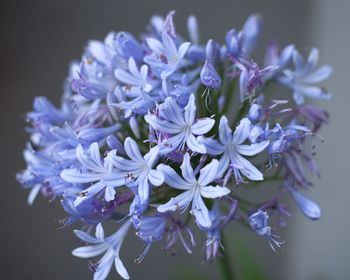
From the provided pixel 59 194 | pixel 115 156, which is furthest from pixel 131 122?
pixel 59 194

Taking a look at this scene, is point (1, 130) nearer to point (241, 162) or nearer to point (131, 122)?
point (131, 122)

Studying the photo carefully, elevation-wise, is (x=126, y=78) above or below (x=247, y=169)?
above

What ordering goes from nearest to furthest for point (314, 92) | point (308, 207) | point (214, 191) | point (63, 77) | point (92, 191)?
point (214, 191)
point (92, 191)
point (308, 207)
point (314, 92)
point (63, 77)

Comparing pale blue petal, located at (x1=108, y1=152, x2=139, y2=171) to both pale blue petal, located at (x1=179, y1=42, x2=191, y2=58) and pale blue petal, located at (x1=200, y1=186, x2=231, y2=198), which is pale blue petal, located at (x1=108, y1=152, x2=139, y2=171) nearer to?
pale blue petal, located at (x1=200, y1=186, x2=231, y2=198)

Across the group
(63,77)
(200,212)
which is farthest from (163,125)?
(63,77)

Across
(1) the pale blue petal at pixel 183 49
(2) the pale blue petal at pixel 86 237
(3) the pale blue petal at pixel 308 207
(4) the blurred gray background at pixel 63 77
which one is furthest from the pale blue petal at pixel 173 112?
(4) the blurred gray background at pixel 63 77

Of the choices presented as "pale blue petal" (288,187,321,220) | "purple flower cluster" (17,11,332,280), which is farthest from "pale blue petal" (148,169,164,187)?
"pale blue petal" (288,187,321,220)

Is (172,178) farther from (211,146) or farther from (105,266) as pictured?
(105,266)
